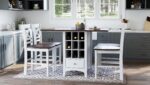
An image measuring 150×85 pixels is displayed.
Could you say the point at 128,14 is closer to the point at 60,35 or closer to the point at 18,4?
the point at 60,35

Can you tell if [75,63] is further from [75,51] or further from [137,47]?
[137,47]

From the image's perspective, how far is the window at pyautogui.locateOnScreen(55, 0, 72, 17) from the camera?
802 centimetres

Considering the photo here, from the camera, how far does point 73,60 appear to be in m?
5.43

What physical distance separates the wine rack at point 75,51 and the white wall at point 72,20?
239 centimetres

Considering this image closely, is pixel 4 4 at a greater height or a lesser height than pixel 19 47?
greater

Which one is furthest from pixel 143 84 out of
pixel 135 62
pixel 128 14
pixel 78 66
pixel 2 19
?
pixel 2 19

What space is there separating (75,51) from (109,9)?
9.10 ft

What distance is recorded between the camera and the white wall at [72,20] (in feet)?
25.1

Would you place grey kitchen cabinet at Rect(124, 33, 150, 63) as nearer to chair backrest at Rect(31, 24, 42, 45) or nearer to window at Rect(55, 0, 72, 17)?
window at Rect(55, 0, 72, 17)

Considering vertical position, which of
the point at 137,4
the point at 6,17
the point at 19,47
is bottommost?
the point at 19,47

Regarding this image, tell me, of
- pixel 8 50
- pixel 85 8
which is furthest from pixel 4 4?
pixel 85 8

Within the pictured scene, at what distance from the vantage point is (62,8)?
8039mm

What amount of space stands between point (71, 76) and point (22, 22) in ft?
9.63

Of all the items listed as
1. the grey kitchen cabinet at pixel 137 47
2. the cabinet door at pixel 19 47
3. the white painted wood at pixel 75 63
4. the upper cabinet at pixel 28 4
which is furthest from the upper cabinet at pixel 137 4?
the cabinet door at pixel 19 47
